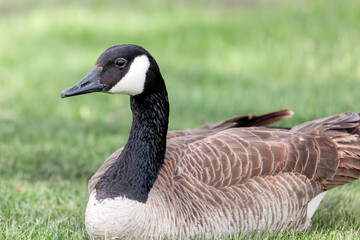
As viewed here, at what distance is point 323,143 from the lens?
448 centimetres

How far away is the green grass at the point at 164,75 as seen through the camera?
5039 millimetres

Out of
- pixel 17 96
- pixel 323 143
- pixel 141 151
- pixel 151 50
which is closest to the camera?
pixel 141 151

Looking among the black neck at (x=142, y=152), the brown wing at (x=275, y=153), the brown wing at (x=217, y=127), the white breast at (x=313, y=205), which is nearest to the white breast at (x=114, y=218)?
the black neck at (x=142, y=152)

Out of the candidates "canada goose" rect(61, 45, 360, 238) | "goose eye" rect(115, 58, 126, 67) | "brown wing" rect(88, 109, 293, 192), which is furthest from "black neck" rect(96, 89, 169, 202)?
"brown wing" rect(88, 109, 293, 192)

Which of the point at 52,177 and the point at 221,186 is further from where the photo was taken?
the point at 52,177

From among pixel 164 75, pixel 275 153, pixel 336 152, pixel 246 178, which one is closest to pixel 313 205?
pixel 336 152

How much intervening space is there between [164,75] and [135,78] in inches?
211

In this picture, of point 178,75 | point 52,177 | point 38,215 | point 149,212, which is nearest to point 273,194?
point 149,212

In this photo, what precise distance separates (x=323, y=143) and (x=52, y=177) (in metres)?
2.71

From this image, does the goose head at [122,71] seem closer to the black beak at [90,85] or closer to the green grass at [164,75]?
the black beak at [90,85]

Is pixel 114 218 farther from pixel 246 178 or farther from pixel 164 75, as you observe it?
pixel 164 75

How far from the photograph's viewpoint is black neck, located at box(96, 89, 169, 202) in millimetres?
4000

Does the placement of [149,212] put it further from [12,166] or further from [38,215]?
[12,166]

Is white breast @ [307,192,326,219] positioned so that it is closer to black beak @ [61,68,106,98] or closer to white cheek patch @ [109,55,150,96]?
white cheek patch @ [109,55,150,96]
